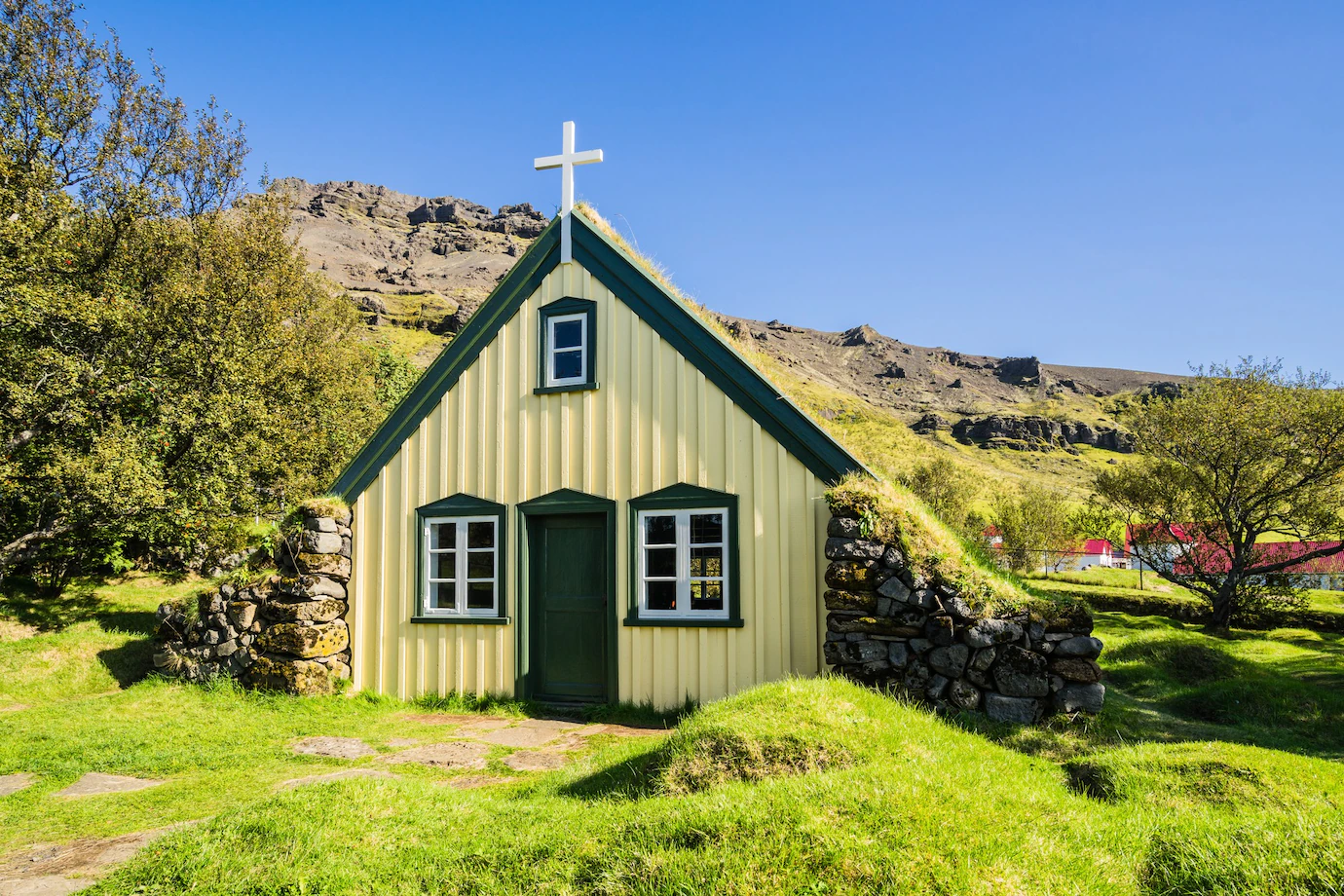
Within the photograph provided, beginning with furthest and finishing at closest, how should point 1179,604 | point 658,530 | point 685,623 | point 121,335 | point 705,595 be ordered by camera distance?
point 1179,604 → point 121,335 → point 658,530 → point 705,595 → point 685,623

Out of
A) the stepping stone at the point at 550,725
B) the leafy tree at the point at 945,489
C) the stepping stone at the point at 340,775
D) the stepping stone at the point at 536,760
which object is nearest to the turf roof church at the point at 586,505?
the stepping stone at the point at 550,725

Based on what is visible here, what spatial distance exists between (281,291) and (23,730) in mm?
20040

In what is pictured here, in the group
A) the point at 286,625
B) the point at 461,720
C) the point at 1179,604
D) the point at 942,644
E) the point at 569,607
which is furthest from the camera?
the point at 1179,604

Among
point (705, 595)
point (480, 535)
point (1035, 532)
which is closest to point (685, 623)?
point (705, 595)

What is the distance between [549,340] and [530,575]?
10.9 ft

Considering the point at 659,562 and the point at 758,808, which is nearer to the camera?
the point at 758,808

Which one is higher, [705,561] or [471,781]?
[705,561]

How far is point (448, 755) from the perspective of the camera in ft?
24.4

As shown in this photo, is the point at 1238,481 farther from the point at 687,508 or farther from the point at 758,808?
the point at 758,808

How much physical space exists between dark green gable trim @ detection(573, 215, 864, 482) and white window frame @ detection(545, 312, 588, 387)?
0.66 meters

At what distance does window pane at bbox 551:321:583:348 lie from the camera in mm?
10328

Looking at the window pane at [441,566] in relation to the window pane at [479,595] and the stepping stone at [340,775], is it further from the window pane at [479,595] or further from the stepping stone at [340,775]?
the stepping stone at [340,775]

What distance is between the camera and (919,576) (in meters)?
7.73

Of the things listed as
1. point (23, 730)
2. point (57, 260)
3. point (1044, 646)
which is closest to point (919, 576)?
point (1044, 646)
